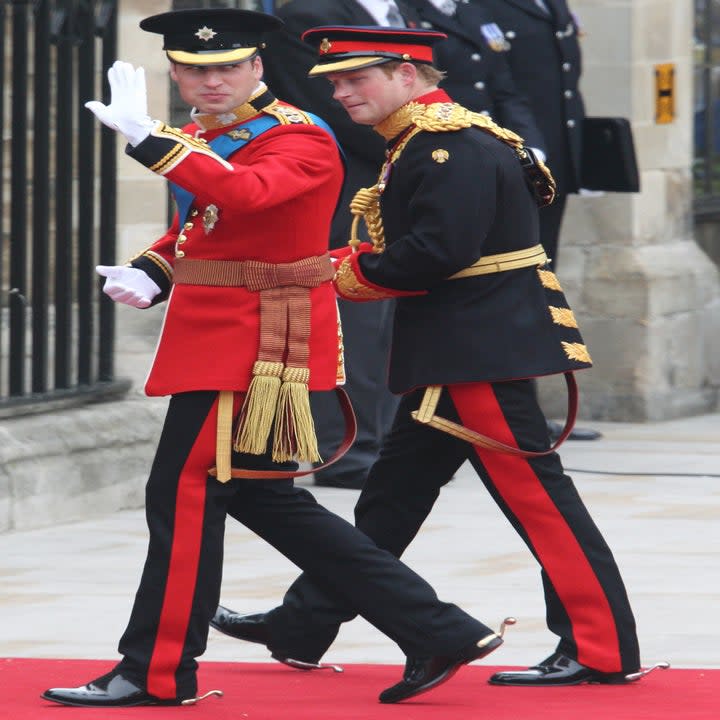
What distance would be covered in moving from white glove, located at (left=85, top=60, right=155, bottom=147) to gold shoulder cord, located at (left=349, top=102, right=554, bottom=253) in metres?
0.61

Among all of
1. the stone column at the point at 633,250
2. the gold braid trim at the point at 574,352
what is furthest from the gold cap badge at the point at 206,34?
the stone column at the point at 633,250

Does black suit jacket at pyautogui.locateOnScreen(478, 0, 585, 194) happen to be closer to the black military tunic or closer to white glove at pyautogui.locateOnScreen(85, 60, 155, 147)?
the black military tunic

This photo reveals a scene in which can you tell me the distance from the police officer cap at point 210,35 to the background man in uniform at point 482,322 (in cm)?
20

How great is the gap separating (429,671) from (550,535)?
41 cm

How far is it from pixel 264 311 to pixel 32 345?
288 cm

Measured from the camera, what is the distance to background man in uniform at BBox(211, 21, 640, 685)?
195 inches

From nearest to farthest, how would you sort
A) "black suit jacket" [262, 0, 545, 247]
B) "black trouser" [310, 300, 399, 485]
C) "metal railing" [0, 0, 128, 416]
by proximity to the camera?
"metal railing" [0, 0, 128, 416] < "black suit jacket" [262, 0, 545, 247] < "black trouser" [310, 300, 399, 485]

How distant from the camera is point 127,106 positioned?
15.3 feet

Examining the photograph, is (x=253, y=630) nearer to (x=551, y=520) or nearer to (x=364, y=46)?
(x=551, y=520)

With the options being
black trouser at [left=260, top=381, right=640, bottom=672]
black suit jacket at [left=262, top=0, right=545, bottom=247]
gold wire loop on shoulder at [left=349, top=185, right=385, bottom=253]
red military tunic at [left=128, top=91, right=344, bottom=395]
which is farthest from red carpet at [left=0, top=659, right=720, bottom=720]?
black suit jacket at [left=262, top=0, right=545, bottom=247]

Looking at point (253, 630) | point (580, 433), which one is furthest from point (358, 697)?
point (580, 433)

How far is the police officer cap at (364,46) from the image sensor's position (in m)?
4.96

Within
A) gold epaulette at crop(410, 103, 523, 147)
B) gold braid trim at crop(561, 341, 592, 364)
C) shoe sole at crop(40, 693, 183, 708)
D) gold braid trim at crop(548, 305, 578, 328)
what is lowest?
shoe sole at crop(40, 693, 183, 708)

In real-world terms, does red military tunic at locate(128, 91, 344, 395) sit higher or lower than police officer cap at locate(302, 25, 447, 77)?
lower
